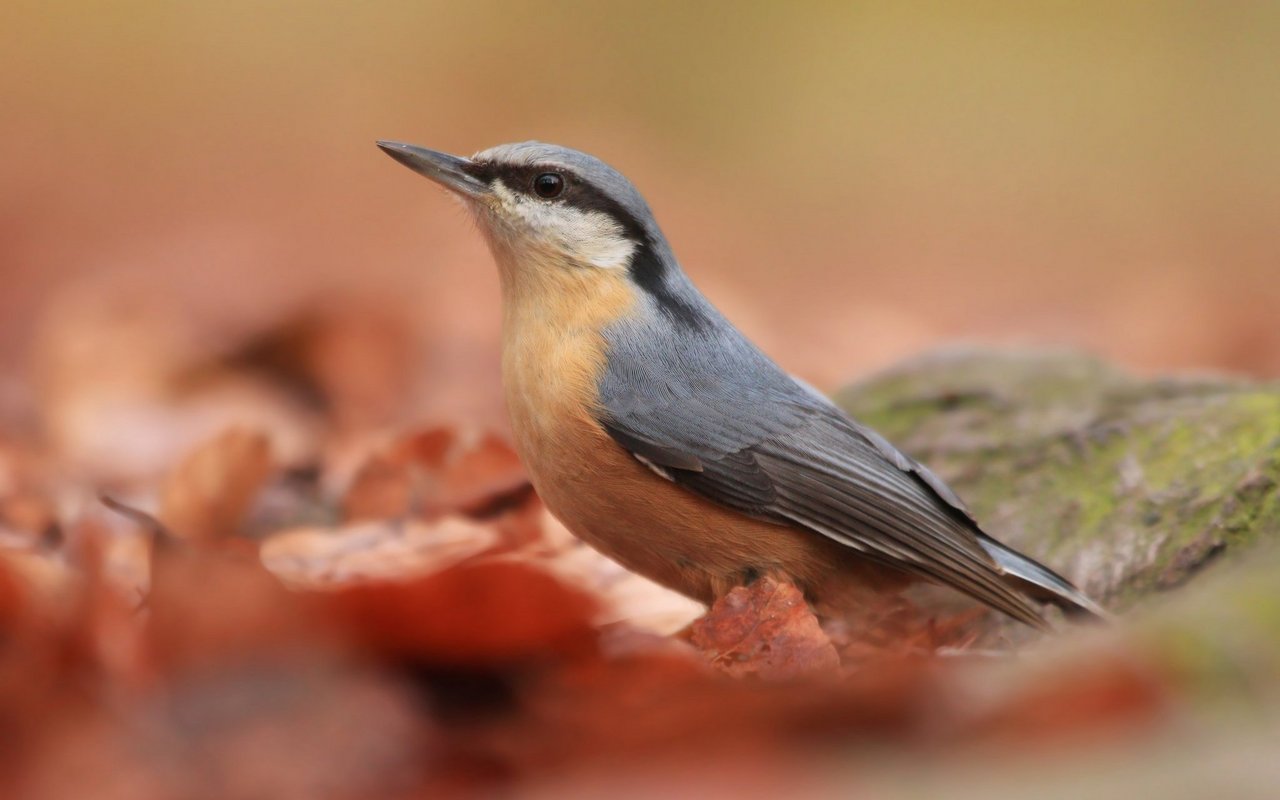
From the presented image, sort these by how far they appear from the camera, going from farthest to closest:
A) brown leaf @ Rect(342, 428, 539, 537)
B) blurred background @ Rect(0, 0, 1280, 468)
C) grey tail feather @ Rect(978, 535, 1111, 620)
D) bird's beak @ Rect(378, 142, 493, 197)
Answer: blurred background @ Rect(0, 0, 1280, 468) → brown leaf @ Rect(342, 428, 539, 537) → bird's beak @ Rect(378, 142, 493, 197) → grey tail feather @ Rect(978, 535, 1111, 620)

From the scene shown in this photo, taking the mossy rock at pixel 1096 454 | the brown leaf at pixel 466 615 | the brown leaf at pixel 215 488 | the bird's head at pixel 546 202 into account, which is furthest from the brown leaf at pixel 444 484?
the brown leaf at pixel 466 615

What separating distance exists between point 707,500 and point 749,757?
2.06 metres

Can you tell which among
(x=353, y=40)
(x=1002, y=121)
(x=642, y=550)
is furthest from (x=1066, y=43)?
(x=642, y=550)

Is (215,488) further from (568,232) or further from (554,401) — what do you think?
(568,232)

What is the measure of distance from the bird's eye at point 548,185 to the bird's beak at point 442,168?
0.15 metres

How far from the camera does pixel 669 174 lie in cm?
1088

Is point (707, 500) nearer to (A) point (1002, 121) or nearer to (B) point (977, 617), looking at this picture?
(B) point (977, 617)

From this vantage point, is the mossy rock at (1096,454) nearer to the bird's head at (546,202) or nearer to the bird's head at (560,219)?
the bird's head at (560,219)

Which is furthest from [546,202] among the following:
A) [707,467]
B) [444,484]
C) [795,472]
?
[795,472]

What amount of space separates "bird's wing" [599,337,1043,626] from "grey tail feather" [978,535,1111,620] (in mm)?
41

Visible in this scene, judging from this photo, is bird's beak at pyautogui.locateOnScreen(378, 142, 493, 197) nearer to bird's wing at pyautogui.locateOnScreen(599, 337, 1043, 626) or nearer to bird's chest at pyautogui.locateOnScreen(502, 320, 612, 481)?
bird's chest at pyautogui.locateOnScreen(502, 320, 612, 481)

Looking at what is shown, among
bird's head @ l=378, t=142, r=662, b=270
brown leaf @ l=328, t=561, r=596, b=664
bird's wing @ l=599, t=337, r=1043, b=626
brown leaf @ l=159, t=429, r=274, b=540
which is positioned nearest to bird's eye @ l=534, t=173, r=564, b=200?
bird's head @ l=378, t=142, r=662, b=270

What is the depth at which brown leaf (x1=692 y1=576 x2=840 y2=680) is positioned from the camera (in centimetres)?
261

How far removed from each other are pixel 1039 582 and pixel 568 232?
171 centimetres
